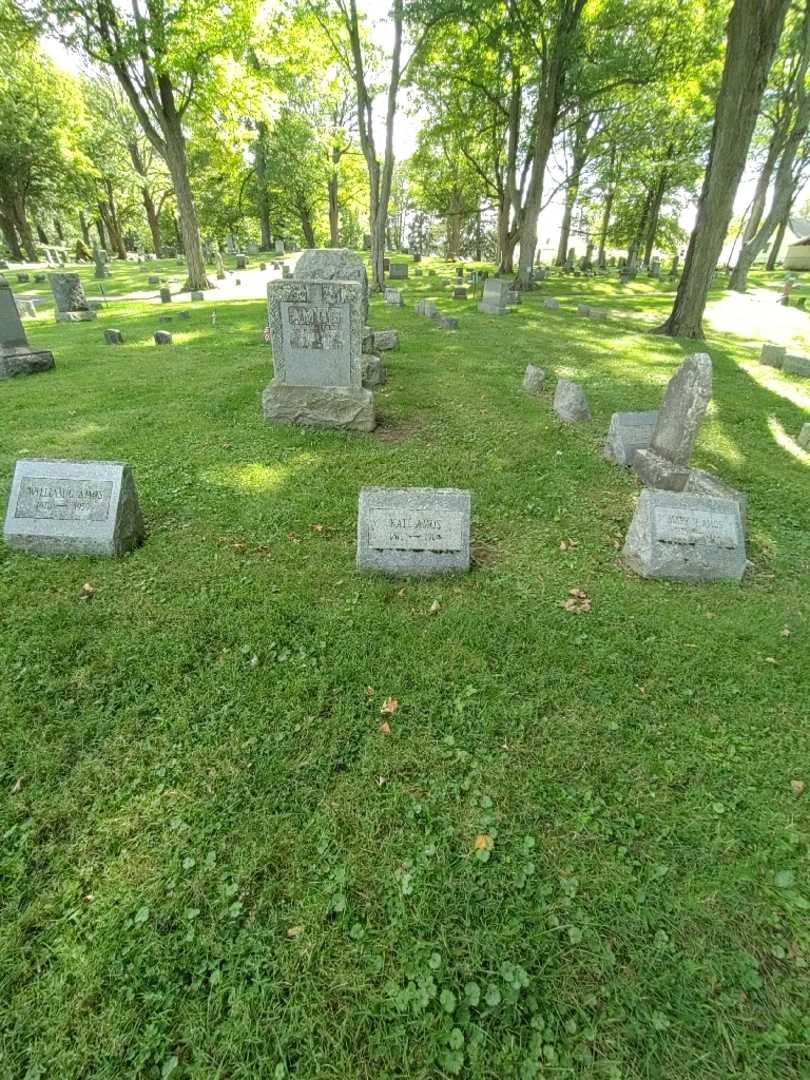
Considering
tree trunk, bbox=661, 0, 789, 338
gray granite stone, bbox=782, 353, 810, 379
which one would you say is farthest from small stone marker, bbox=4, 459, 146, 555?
tree trunk, bbox=661, 0, 789, 338

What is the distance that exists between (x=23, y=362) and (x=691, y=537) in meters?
11.4

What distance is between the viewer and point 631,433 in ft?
20.2

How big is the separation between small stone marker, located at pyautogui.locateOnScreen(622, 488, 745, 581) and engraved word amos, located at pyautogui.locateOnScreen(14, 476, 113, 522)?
460 centimetres

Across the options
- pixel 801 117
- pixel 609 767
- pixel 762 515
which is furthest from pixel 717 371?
pixel 801 117

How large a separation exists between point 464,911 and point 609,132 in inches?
1205

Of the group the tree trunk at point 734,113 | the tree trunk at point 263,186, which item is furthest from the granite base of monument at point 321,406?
the tree trunk at point 263,186

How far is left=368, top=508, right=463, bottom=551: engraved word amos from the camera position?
164 inches

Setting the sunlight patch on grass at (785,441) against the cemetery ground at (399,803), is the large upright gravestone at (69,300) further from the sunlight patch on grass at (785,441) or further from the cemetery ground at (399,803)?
the sunlight patch on grass at (785,441)

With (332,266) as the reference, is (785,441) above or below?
below

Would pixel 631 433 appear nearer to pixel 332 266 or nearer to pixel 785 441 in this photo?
pixel 785 441

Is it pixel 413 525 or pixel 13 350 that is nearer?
pixel 413 525

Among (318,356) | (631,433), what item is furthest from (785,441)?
(318,356)

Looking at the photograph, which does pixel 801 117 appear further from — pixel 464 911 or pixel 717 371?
pixel 464 911

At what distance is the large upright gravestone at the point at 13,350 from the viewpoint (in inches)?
366
